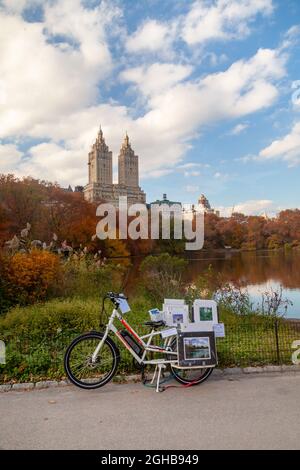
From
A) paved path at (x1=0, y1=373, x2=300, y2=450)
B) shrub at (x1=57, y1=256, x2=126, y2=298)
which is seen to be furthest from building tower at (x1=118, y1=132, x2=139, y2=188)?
paved path at (x1=0, y1=373, x2=300, y2=450)

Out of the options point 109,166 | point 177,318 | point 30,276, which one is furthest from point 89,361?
point 109,166

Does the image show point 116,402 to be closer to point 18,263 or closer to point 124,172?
point 18,263

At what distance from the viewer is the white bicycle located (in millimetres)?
4461

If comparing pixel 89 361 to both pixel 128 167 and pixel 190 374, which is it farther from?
pixel 128 167

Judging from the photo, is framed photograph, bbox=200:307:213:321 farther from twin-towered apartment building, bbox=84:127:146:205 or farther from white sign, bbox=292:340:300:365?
twin-towered apartment building, bbox=84:127:146:205

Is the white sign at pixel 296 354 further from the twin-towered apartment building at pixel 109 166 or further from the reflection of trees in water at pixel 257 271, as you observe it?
the twin-towered apartment building at pixel 109 166

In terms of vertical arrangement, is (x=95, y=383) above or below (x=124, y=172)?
below

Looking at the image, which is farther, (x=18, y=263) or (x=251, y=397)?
(x=18, y=263)

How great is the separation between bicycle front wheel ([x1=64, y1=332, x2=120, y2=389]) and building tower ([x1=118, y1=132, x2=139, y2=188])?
426 ft

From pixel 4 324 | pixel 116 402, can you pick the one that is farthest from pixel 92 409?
pixel 4 324

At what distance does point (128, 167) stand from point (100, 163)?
34.4 feet

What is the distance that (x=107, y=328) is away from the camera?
4527mm
